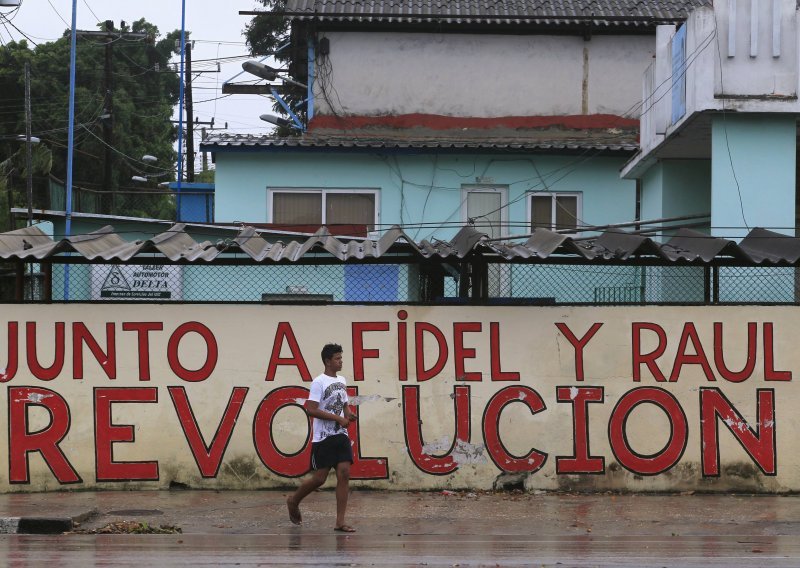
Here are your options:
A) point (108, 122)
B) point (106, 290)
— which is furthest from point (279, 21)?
point (106, 290)

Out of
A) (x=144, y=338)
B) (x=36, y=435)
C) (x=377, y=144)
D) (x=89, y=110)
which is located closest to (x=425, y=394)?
(x=144, y=338)

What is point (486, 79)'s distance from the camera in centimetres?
2173

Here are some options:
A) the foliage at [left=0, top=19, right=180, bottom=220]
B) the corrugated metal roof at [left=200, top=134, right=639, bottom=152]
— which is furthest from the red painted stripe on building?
the foliage at [left=0, top=19, right=180, bottom=220]

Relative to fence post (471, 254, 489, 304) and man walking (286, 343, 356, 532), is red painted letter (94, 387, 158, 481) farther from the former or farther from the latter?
fence post (471, 254, 489, 304)

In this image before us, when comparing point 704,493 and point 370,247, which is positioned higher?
point 370,247

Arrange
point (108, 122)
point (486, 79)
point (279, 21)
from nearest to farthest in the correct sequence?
1. point (486, 79)
2. point (108, 122)
3. point (279, 21)

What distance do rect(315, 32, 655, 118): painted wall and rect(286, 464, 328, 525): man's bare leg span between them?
13053 mm

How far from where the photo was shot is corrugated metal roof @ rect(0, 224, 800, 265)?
11.2 metres

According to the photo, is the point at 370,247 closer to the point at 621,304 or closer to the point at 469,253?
the point at 469,253

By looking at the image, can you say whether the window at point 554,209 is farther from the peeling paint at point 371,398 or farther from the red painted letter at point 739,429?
the peeling paint at point 371,398

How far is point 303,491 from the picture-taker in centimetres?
960

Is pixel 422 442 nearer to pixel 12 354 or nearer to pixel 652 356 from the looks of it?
pixel 652 356

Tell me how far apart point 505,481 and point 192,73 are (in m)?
30.7

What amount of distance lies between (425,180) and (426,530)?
1110 cm
